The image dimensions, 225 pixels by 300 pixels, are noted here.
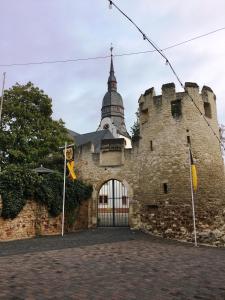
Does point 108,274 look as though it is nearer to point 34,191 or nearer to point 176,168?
point 34,191

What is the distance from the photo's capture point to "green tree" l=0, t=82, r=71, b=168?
Answer: 16.1 m

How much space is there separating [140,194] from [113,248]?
5958mm

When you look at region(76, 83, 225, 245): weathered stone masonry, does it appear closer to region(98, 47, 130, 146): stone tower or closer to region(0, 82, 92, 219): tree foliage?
region(0, 82, 92, 219): tree foliage

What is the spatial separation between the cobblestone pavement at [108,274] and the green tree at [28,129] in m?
8.82

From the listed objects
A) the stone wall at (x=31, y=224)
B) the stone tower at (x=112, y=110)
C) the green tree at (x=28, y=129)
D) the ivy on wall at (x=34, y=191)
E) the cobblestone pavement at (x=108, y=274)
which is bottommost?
the cobblestone pavement at (x=108, y=274)

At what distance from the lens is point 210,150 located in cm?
1322

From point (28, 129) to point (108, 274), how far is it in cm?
1255

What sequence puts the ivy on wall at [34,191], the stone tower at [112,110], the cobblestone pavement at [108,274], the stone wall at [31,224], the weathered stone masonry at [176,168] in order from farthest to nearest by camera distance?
1. the stone tower at [112,110]
2. the weathered stone masonry at [176,168]
3. the ivy on wall at [34,191]
4. the stone wall at [31,224]
5. the cobblestone pavement at [108,274]

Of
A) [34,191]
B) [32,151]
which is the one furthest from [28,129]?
[34,191]

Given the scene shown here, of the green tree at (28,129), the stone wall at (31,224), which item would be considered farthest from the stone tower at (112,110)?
the stone wall at (31,224)

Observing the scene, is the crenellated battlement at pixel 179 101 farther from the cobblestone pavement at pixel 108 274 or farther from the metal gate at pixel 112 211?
the cobblestone pavement at pixel 108 274

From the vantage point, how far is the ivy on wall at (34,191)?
36.4 ft

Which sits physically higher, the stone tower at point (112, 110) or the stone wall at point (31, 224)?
the stone tower at point (112, 110)

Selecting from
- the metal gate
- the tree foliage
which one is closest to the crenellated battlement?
the metal gate
